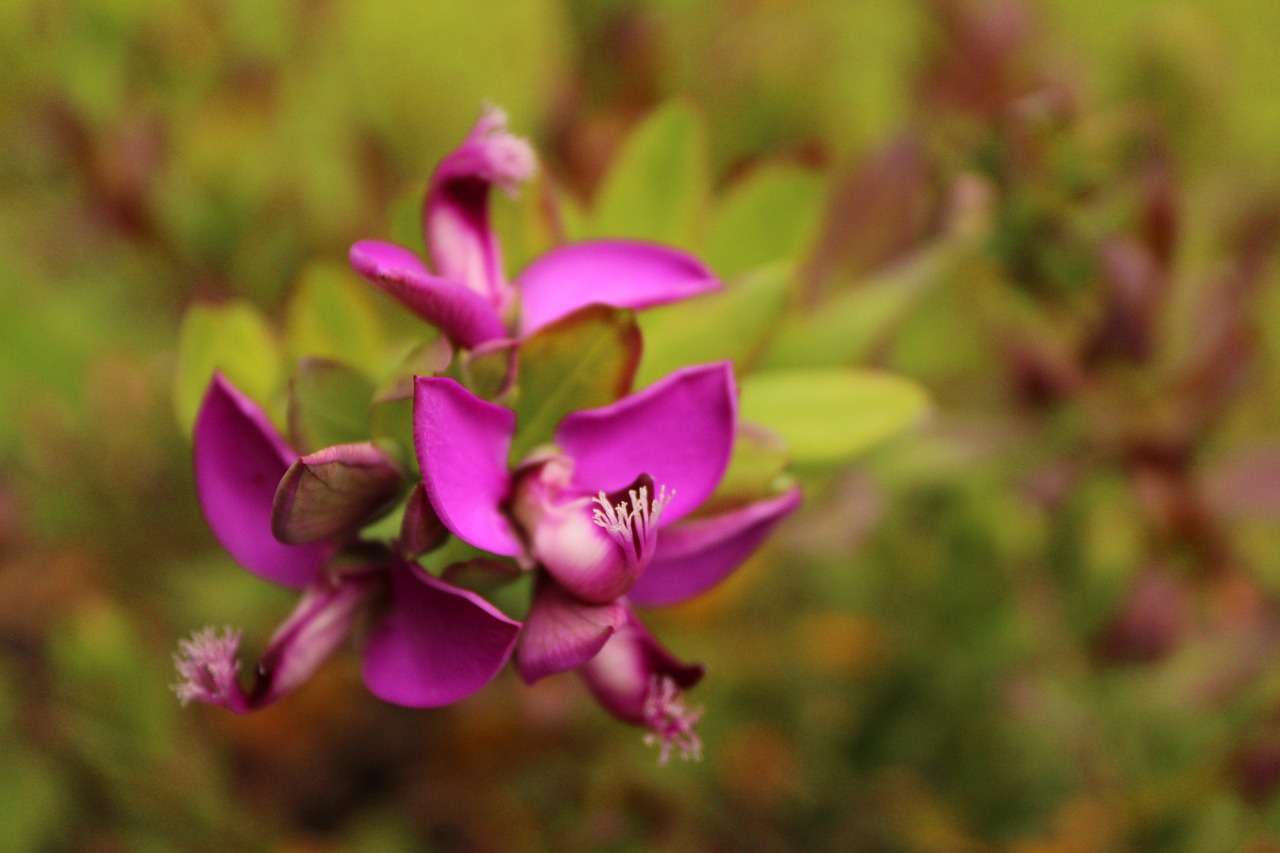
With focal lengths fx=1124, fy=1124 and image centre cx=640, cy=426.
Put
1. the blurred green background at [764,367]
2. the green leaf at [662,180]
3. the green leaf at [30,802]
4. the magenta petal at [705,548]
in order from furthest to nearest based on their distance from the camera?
the green leaf at [30,802] < the blurred green background at [764,367] < the green leaf at [662,180] < the magenta petal at [705,548]

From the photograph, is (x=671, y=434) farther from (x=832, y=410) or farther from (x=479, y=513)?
(x=832, y=410)

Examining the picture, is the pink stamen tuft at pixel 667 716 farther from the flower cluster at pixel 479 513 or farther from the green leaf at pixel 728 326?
the green leaf at pixel 728 326

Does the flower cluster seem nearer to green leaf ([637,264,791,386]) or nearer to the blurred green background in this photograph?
green leaf ([637,264,791,386])

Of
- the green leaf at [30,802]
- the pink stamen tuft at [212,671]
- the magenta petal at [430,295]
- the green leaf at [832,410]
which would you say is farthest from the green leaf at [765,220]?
the green leaf at [30,802]

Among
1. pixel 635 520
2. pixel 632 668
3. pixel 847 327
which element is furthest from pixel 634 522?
pixel 847 327

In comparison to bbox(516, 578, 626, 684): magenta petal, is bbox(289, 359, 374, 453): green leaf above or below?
above

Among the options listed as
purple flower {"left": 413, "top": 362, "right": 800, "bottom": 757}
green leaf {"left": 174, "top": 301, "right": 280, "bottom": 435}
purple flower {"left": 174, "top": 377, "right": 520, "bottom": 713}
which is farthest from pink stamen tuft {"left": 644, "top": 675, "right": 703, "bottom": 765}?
green leaf {"left": 174, "top": 301, "right": 280, "bottom": 435}
